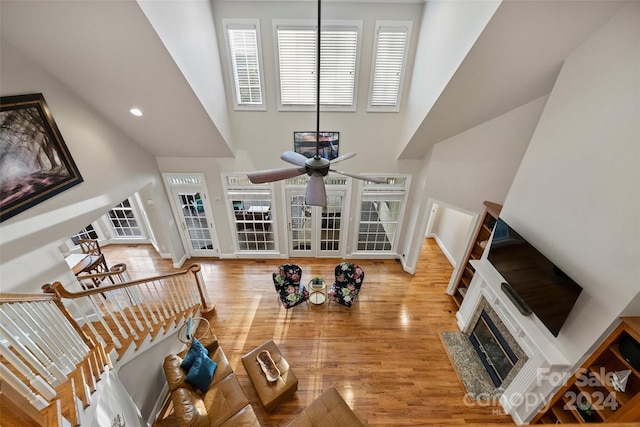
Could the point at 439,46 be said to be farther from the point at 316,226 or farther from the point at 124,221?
the point at 124,221

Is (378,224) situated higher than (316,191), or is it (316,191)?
(316,191)

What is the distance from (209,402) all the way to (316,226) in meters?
3.70

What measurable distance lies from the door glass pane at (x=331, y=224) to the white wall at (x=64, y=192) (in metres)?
3.82

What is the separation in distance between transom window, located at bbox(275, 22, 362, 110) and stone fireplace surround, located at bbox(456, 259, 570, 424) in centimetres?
371

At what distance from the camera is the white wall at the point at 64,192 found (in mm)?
2732

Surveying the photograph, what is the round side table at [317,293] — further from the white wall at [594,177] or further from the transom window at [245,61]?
the transom window at [245,61]

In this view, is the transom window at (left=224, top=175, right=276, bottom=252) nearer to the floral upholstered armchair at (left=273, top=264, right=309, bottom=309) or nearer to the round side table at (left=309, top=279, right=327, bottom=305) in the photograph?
the floral upholstered armchair at (left=273, top=264, right=309, bottom=309)

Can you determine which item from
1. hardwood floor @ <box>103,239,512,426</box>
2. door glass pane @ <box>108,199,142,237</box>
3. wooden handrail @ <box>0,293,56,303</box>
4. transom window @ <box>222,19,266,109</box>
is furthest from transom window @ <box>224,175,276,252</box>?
wooden handrail @ <box>0,293,56,303</box>

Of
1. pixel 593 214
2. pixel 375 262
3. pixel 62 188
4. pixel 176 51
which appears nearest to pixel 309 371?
pixel 375 262

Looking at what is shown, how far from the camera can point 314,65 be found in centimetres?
→ 431

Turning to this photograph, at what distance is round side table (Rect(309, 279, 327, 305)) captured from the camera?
16.1 ft

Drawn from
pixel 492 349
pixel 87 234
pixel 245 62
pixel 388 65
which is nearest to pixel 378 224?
pixel 492 349

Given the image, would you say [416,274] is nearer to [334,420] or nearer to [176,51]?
[334,420]


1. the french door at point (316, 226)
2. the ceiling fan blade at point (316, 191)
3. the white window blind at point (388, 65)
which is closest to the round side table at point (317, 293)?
the french door at point (316, 226)
